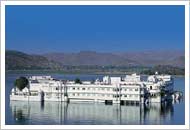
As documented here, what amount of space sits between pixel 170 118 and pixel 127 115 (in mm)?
692

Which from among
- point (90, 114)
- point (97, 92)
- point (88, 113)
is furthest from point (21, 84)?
point (90, 114)

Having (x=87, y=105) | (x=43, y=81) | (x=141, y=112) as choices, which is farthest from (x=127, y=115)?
(x=43, y=81)

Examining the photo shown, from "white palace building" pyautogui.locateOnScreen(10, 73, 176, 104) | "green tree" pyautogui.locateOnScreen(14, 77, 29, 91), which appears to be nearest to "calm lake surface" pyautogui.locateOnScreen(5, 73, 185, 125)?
"white palace building" pyautogui.locateOnScreen(10, 73, 176, 104)

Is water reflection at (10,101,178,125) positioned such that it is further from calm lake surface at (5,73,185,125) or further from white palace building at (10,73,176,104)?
white palace building at (10,73,176,104)

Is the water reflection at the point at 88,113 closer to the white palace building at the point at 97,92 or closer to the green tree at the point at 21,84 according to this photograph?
the white palace building at the point at 97,92

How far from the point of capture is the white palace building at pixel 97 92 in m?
8.56

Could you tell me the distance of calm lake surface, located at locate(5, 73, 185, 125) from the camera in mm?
6434

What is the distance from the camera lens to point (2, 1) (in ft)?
15.6

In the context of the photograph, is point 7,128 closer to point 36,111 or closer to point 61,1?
point 61,1

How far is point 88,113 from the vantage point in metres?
7.34

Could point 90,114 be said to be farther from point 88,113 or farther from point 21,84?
point 21,84

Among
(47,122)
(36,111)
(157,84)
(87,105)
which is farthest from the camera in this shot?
(157,84)

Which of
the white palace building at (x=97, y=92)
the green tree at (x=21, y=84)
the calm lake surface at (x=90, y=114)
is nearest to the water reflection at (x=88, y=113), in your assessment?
the calm lake surface at (x=90, y=114)

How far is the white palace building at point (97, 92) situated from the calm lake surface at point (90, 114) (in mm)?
249
